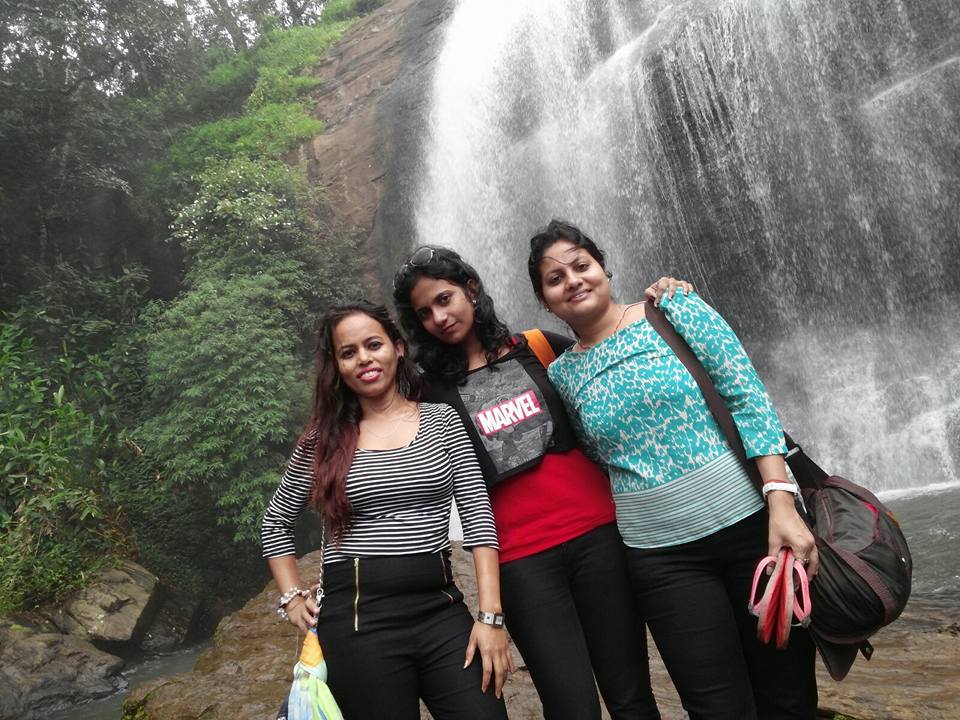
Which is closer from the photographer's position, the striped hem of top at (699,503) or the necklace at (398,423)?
the striped hem of top at (699,503)

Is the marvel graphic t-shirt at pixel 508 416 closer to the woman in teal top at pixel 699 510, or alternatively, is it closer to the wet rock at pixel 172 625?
the woman in teal top at pixel 699 510

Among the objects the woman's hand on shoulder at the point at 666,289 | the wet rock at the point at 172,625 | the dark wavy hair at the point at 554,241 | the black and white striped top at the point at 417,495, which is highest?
the dark wavy hair at the point at 554,241

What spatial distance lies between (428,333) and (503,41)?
11488 mm

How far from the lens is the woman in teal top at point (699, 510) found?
1801 millimetres

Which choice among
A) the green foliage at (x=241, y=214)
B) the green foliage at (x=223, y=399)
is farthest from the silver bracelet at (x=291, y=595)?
the green foliage at (x=241, y=214)

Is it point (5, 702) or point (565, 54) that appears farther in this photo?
point (565, 54)

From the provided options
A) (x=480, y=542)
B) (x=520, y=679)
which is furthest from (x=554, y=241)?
(x=520, y=679)

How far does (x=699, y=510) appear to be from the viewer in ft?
6.04

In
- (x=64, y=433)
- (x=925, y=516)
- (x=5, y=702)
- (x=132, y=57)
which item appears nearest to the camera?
(x=925, y=516)

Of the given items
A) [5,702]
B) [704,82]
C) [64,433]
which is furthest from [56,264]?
[704,82]

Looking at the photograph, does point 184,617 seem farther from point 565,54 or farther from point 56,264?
point 565,54

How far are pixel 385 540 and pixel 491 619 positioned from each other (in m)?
0.32

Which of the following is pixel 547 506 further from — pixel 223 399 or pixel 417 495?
pixel 223 399

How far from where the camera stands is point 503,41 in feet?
41.2
